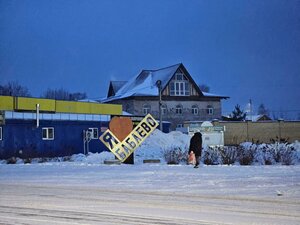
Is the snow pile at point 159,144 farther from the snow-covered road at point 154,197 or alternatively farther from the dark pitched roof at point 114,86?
the dark pitched roof at point 114,86

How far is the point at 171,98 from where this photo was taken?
66875 mm

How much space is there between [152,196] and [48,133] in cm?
2694

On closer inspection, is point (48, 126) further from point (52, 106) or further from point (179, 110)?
point (179, 110)

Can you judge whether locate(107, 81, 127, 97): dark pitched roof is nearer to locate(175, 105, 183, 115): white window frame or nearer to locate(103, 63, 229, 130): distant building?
locate(103, 63, 229, 130): distant building

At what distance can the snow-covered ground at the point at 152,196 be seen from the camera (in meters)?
8.53

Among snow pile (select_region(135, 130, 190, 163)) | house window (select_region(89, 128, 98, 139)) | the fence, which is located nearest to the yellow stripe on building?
house window (select_region(89, 128, 98, 139))

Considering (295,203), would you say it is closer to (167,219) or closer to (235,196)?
(235,196)

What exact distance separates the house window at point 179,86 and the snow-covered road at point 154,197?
164 ft

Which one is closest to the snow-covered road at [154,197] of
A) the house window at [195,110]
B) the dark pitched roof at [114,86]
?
the house window at [195,110]

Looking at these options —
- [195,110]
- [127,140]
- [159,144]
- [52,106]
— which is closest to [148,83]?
[195,110]

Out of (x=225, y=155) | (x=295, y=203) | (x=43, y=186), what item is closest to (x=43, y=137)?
(x=225, y=155)

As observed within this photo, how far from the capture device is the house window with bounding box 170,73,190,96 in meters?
67.0

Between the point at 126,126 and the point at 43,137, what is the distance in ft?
53.6

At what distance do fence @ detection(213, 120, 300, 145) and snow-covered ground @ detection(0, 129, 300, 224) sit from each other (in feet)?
126
